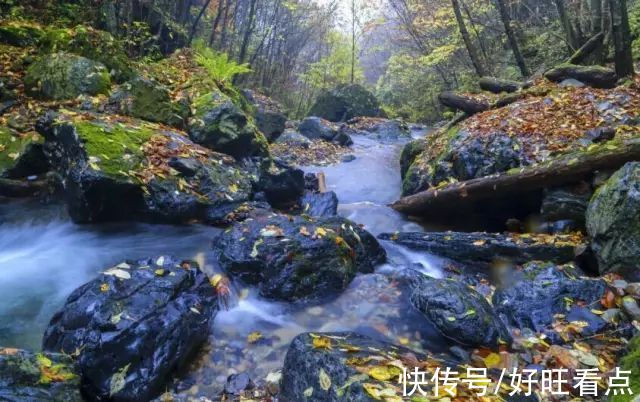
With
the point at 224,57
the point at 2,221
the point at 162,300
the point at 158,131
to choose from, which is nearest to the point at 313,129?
the point at 224,57

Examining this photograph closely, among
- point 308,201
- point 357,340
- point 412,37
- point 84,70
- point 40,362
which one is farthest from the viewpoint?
point 412,37

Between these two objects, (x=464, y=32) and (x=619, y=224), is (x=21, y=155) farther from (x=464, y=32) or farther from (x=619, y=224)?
(x=464, y=32)

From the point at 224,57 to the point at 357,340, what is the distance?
8.71 metres

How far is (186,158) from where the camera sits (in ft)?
21.0

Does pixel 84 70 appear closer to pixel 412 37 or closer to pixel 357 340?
pixel 357 340

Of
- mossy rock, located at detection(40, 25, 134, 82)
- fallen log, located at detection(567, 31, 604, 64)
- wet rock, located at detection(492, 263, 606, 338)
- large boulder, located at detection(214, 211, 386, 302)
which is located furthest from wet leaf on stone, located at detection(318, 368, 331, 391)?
fallen log, located at detection(567, 31, 604, 64)

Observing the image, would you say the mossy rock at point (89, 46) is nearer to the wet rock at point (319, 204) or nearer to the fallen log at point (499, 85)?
the wet rock at point (319, 204)

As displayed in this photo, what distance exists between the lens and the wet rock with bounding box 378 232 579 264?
534 cm

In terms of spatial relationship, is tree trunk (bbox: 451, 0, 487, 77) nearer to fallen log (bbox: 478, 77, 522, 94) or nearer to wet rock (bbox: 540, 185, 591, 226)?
fallen log (bbox: 478, 77, 522, 94)

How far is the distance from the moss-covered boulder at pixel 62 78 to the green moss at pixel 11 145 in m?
0.95

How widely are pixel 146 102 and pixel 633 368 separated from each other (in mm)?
7291

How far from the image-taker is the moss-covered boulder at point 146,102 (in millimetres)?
7188

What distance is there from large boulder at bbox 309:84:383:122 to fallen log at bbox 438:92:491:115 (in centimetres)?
1064

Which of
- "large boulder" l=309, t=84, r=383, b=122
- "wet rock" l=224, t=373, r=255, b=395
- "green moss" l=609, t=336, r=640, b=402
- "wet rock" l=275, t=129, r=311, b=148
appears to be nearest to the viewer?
"green moss" l=609, t=336, r=640, b=402
